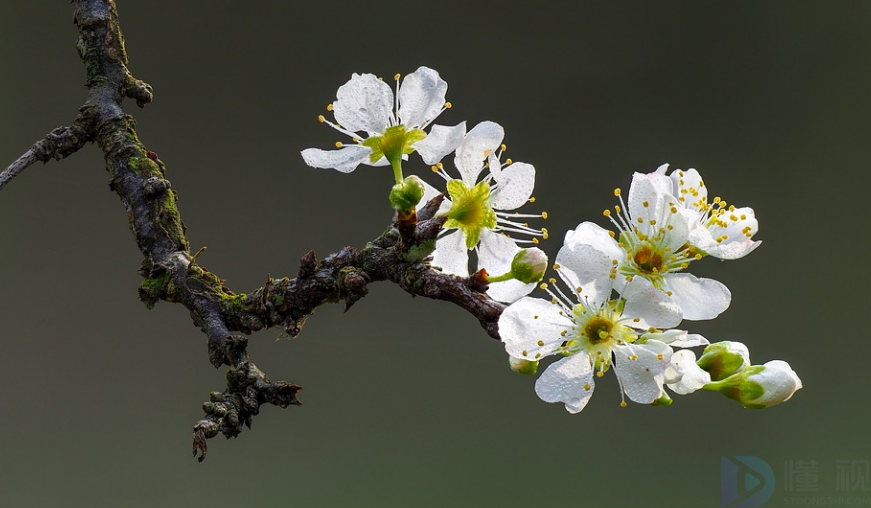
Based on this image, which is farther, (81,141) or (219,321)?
(81,141)

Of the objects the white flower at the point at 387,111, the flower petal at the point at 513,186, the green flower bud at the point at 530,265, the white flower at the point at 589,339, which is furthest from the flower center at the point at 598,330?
the white flower at the point at 387,111

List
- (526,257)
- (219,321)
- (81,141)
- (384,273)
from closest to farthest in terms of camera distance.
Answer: (526,257), (384,273), (219,321), (81,141)

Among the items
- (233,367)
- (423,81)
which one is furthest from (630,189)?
(233,367)

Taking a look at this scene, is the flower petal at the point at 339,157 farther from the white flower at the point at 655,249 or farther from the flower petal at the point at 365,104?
the white flower at the point at 655,249

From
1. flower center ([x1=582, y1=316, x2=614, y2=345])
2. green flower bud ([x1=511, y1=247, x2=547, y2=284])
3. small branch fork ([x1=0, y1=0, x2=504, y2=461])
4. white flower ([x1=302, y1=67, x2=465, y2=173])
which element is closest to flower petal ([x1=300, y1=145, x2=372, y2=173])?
white flower ([x1=302, y1=67, x2=465, y2=173])

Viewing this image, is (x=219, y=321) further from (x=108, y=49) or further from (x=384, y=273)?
(x=108, y=49)
